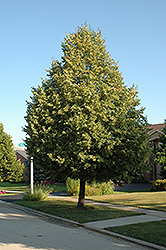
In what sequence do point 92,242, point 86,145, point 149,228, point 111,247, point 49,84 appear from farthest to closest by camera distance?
point 49,84 → point 86,145 → point 149,228 → point 92,242 → point 111,247

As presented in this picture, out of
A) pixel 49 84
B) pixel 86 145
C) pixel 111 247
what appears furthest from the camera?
pixel 49 84

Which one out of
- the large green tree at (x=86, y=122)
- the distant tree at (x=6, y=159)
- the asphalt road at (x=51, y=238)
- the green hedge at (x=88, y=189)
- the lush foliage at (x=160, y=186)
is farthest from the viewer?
the distant tree at (x=6, y=159)

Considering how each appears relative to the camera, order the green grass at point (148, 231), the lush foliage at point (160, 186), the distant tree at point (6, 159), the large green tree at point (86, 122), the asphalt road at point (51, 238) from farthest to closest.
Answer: the distant tree at point (6, 159) < the lush foliage at point (160, 186) < the large green tree at point (86, 122) < the green grass at point (148, 231) < the asphalt road at point (51, 238)

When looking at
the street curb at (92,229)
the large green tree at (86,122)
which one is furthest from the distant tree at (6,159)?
the large green tree at (86,122)

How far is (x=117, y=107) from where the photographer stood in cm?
1322

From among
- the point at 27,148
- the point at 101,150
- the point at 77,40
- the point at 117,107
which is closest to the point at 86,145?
the point at 101,150

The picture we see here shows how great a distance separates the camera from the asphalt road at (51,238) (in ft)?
25.4

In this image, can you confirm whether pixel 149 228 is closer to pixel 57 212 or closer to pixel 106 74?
pixel 57 212

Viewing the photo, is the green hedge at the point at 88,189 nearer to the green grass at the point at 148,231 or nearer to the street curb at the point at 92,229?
the street curb at the point at 92,229

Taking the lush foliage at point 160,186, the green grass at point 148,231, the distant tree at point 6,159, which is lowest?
the lush foliage at point 160,186

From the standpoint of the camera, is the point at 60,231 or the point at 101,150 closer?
the point at 60,231

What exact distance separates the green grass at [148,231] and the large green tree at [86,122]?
290 centimetres

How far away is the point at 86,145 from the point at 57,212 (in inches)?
141

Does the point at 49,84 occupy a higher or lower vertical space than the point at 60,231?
higher
